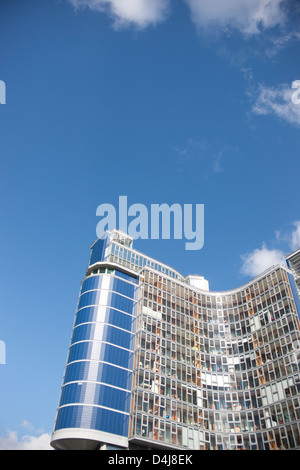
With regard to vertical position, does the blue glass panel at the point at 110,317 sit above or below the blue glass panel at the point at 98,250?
below

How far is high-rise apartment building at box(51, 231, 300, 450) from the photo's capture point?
66812 millimetres

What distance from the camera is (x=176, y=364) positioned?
7950cm

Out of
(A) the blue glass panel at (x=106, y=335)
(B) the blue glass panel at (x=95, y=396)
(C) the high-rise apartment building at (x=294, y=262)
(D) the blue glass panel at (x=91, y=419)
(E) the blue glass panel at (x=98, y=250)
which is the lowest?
(D) the blue glass panel at (x=91, y=419)

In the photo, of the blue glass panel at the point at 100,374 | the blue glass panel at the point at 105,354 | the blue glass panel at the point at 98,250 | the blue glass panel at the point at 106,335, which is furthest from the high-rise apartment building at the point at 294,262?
the blue glass panel at the point at 100,374

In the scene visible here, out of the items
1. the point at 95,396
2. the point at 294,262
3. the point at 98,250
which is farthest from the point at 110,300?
the point at 294,262

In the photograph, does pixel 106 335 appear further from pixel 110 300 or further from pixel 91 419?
pixel 91 419

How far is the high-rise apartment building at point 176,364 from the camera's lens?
66.8m

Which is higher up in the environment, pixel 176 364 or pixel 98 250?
pixel 98 250

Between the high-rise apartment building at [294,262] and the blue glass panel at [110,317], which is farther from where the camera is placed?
the high-rise apartment building at [294,262]

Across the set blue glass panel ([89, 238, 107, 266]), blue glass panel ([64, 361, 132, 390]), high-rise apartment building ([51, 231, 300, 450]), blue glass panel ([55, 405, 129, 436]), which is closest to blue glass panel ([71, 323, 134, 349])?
high-rise apartment building ([51, 231, 300, 450])

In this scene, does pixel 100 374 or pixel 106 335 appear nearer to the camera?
pixel 100 374

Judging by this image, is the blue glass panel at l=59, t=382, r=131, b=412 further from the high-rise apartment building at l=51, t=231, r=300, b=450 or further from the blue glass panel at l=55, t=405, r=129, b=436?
the blue glass panel at l=55, t=405, r=129, b=436

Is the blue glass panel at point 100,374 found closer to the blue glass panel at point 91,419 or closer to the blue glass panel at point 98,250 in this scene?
the blue glass panel at point 91,419
